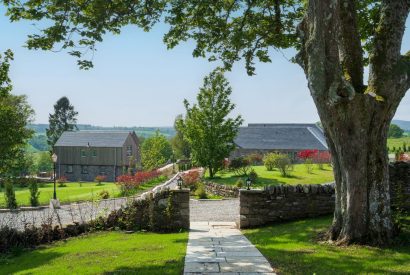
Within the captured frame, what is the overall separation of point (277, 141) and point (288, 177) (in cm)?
3196

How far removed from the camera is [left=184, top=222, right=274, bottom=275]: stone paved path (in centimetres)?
809

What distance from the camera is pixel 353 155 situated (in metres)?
9.49

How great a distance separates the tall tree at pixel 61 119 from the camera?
3410 inches

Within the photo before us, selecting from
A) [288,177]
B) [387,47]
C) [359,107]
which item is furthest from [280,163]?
[359,107]

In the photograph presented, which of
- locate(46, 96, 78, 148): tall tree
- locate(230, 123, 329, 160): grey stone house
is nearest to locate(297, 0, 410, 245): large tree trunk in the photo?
locate(230, 123, 329, 160): grey stone house

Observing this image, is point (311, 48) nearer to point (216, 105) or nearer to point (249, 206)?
point (249, 206)

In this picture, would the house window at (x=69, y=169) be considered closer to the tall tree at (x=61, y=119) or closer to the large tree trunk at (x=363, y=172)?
the tall tree at (x=61, y=119)

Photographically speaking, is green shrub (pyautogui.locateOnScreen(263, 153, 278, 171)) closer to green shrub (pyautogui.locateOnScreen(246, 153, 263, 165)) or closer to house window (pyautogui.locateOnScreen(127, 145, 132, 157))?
green shrub (pyautogui.locateOnScreen(246, 153, 263, 165))

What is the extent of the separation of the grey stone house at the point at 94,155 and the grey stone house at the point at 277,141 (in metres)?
16.8

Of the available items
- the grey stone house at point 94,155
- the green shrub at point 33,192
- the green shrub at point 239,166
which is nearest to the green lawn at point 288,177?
the green shrub at point 239,166

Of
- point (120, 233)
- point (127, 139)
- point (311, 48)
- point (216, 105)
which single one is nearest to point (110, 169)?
point (127, 139)

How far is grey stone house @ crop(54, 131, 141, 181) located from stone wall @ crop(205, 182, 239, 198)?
3604 centimetres

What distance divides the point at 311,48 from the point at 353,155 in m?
2.59

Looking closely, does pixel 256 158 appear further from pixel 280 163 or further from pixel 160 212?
pixel 160 212
